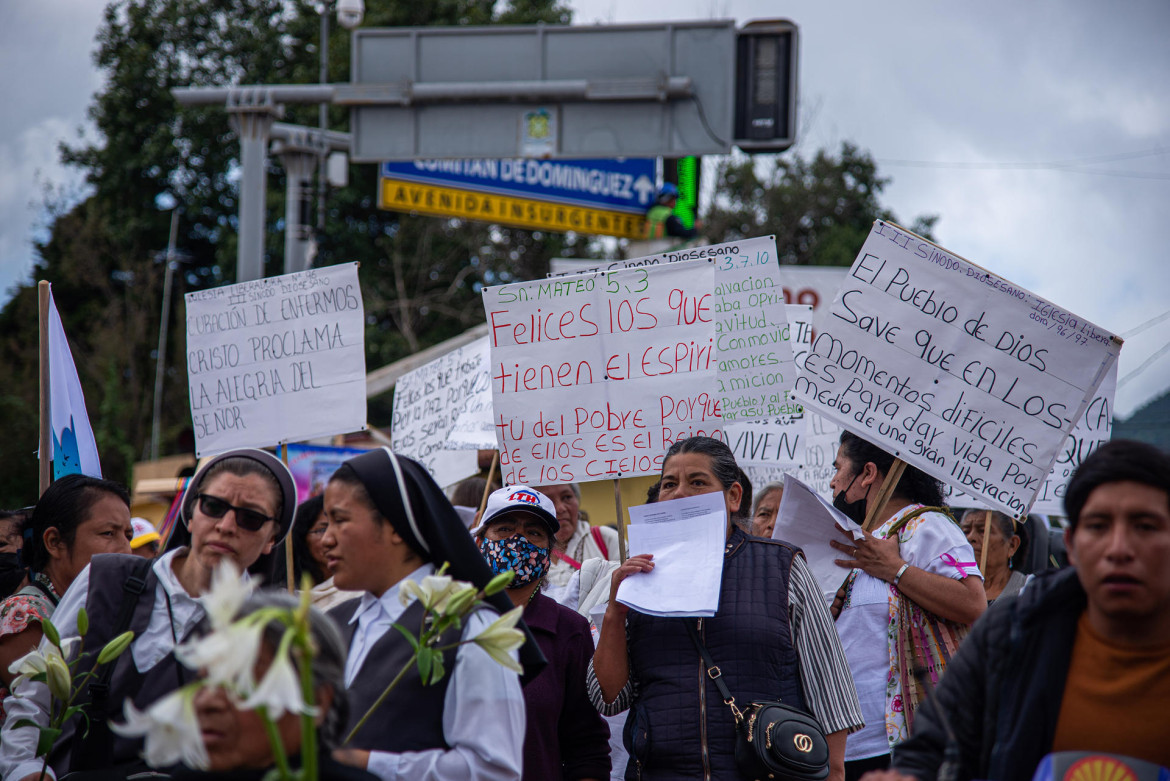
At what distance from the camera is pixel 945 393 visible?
464 cm

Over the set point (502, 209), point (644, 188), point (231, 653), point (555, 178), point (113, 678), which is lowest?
point (113, 678)

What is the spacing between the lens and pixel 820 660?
3.61m

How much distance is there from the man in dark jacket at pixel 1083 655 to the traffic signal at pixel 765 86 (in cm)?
732

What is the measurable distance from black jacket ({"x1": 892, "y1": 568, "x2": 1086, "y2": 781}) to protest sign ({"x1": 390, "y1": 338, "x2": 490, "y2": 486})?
4847mm

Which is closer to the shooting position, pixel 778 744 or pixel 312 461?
pixel 778 744

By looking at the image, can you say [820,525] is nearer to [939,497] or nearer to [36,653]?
[939,497]

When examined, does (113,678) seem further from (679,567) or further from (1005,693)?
(1005,693)

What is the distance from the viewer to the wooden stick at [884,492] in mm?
4363

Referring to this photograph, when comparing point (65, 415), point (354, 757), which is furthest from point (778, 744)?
point (65, 415)

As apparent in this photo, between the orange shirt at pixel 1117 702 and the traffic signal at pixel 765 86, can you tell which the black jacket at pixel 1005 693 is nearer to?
the orange shirt at pixel 1117 702

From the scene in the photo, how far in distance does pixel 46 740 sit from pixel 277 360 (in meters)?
2.98

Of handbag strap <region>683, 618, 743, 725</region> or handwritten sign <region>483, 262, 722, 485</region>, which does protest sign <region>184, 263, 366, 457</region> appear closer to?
handwritten sign <region>483, 262, 722, 485</region>

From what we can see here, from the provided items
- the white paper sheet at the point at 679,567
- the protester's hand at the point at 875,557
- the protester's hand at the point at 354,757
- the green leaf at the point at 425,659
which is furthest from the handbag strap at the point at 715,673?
the protester's hand at the point at 354,757

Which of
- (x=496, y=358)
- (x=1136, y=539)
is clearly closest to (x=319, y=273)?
(x=496, y=358)
